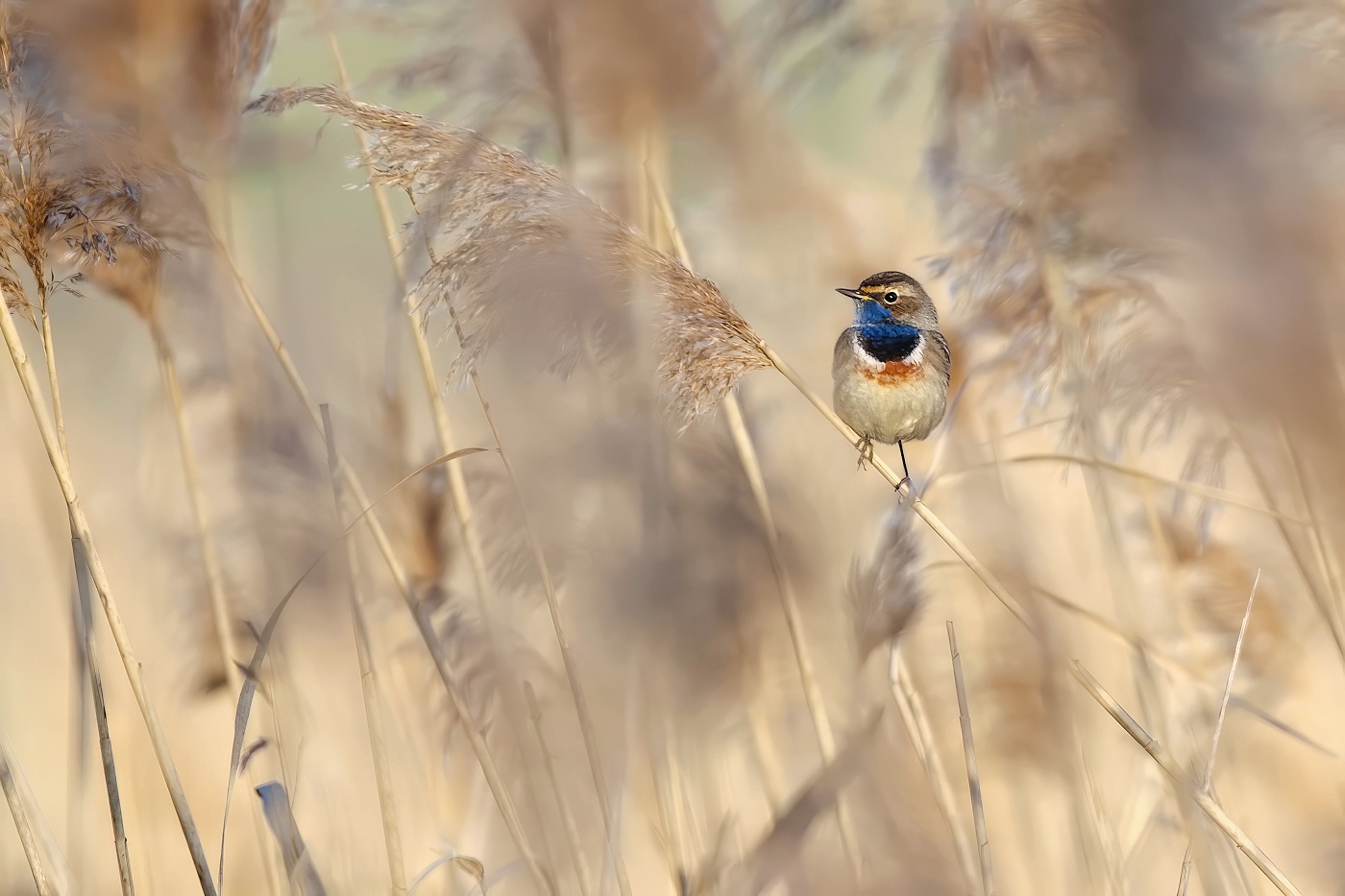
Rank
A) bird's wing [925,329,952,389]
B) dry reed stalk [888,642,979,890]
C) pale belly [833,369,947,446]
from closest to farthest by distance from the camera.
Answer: dry reed stalk [888,642,979,890]
pale belly [833,369,947,446]
bird's wing [925,329,952,389]

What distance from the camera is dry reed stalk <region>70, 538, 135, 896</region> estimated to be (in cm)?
127

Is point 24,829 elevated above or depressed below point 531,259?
below

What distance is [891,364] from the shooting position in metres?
2.32

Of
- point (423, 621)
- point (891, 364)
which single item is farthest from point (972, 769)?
point (891, 364)

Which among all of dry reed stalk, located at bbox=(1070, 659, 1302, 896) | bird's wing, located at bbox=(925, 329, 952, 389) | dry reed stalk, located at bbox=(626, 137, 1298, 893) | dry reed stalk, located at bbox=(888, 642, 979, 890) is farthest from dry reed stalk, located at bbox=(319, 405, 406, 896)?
bird's wing, located at bbox=(925, 329, 952, 389)

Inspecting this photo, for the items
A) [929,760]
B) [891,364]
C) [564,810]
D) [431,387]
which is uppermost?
[431,387]

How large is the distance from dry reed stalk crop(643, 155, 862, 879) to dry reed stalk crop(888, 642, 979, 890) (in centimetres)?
19

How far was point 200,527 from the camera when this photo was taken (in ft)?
6.78

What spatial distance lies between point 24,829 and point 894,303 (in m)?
2.06

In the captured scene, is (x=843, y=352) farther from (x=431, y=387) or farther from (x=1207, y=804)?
(x=1207, y=804)

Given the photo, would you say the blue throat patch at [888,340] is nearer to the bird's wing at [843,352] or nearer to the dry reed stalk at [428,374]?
the bird's wing at [843,352]

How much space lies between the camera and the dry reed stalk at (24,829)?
132 centimetres

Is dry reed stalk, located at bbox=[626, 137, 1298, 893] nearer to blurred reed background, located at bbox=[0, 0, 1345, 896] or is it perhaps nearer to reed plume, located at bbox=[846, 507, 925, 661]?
blurred reed background, located at bbox=[0, 0, 1345, 896]

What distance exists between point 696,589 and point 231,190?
4.46ft
